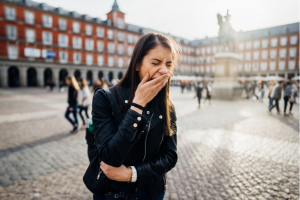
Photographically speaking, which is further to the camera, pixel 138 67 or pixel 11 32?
pixel 11 32

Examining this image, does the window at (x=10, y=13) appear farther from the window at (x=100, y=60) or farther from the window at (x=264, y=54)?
the window at (x=264, y=54)

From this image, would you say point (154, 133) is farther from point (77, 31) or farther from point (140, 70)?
point (77, 31)

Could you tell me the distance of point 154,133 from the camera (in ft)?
4.04

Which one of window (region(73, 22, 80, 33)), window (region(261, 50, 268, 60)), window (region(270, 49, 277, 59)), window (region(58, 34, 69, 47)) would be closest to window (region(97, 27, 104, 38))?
window (region(73, 22, 80, 33))

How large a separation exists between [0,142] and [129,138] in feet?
19.3

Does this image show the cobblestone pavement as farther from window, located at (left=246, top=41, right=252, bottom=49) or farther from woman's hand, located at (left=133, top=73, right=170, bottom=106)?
window, located at (left=246, top=41, right=252, bottom=49)

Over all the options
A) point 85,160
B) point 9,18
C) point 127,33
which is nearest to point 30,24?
point 9,18

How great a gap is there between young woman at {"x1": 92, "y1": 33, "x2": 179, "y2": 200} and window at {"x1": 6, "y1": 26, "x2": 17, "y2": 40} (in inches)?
1604

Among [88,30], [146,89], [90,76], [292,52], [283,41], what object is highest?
[88,30]

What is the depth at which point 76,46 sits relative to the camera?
3962 centimetres

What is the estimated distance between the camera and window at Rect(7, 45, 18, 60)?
32.2 m

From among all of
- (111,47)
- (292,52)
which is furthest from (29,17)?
(292,52)

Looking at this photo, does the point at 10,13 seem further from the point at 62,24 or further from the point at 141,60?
the point at 141,60

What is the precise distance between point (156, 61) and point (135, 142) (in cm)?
51
